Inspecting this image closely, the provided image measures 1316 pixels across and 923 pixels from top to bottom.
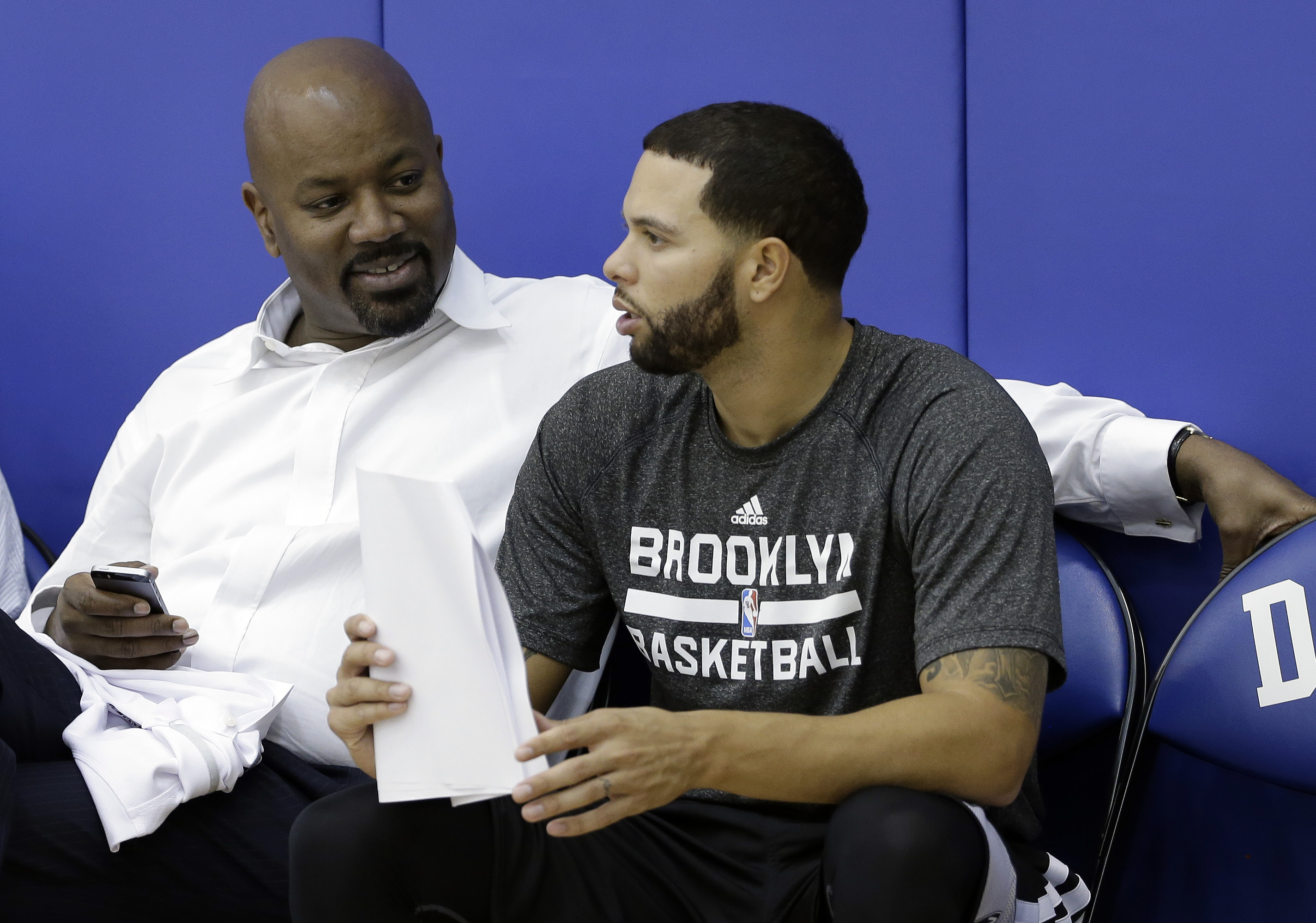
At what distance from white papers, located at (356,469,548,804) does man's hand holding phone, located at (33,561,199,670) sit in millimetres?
656

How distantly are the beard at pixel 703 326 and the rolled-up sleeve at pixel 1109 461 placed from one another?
0.50 meters

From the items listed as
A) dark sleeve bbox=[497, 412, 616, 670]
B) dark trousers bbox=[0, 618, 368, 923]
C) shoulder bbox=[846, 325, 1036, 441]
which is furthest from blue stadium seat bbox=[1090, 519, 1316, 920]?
dark trousers bbox=[0, 618, 368, 923]

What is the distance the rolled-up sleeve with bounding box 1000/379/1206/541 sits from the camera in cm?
161

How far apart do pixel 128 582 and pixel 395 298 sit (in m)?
0.57

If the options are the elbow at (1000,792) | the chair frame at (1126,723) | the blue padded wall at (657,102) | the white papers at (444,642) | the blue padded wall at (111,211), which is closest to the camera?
the white papers at (444,642)

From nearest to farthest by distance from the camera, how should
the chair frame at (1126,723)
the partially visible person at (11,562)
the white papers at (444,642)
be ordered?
the white papers at (444,642) → the chair frame at (1126,723) → the partially visible person at (11,562)

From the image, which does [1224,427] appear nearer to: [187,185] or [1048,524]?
[1048,524]

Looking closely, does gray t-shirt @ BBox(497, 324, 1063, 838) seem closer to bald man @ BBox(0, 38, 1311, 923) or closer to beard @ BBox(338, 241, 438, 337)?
bald man @ BBox(0, 38, 1311, 923)

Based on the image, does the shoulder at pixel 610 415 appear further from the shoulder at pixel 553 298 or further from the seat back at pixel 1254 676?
the seat back at pixel 1254 676

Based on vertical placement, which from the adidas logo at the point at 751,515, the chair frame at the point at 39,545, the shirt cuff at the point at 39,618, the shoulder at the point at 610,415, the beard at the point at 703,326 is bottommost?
the shirt cuff at the point at 39,618

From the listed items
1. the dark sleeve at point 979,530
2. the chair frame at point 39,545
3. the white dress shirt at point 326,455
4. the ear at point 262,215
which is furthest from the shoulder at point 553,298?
the chair frame at point 39,545

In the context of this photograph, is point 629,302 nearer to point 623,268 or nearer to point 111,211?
point 623,268

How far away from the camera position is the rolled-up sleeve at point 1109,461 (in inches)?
63.4

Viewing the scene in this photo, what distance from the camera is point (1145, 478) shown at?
→ 1606 millimetres
